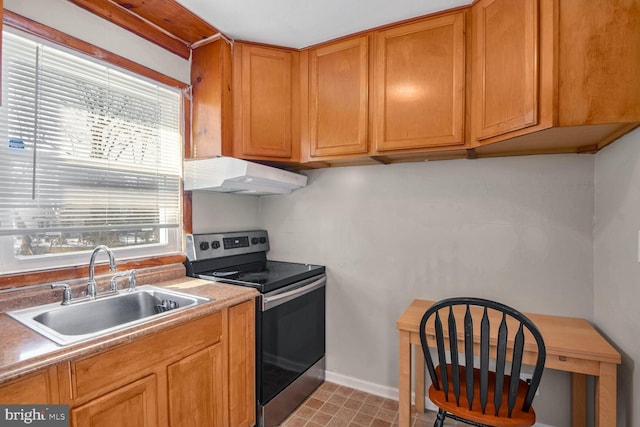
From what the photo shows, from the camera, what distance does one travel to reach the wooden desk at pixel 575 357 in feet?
4.27

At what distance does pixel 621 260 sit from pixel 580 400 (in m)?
0.87

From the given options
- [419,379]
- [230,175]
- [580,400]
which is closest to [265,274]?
[230,175]

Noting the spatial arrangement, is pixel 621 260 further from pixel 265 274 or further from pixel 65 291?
pixel 65 291

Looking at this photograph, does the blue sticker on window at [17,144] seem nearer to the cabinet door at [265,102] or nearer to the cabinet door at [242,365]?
the cabinet door at [265,102]

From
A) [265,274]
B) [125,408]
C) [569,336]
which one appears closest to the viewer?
[125,408]

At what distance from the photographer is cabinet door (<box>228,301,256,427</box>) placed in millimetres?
1617

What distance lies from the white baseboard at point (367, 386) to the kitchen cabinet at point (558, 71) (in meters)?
1.74

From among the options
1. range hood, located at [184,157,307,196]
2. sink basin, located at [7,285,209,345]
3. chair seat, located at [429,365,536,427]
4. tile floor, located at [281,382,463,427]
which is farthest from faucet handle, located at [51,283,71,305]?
chair seat, located at [429,365,536,427]

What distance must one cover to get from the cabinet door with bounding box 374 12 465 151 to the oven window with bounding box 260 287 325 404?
1180mm

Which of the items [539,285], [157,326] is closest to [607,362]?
[539,285]

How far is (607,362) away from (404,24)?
1.95 m

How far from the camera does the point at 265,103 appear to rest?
2.09 metres

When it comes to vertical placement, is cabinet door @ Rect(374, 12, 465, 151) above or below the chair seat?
above

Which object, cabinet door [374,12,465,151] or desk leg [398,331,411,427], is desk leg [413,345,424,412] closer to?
desk leg [398,331,411,427]
